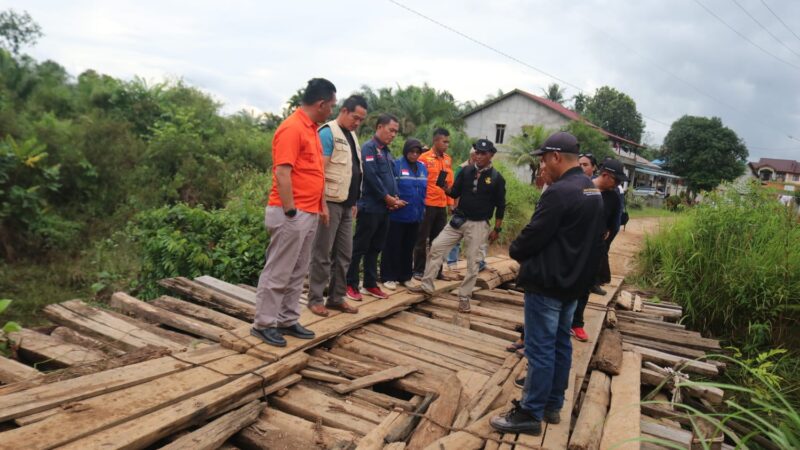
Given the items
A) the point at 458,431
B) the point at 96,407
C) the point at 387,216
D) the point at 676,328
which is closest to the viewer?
the point at 96,407

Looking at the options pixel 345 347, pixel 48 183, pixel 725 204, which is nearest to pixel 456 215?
pixel 345 347

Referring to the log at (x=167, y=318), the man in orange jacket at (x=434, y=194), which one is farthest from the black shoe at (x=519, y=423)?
the man in orange jacket at (x=434, y=194)

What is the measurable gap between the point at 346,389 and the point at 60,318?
2616 millimetres

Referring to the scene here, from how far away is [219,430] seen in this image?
2598mm

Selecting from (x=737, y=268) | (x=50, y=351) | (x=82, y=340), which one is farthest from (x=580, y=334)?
(x=50, y=351)

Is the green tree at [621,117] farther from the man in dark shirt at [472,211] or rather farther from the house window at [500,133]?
the man in dark shirt at [472,211]

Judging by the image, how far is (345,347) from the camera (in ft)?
13.2

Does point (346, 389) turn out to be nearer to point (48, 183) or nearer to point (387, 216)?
point (387, 216)

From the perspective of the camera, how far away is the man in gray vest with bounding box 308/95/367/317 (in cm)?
414

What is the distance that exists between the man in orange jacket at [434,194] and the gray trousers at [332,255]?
1937 millimetres

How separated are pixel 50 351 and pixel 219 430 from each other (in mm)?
1795

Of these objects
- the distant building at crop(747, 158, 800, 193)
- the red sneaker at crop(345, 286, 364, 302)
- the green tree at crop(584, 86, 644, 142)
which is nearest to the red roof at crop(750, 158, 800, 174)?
the distant building at crop(747, 158, 800, 193)

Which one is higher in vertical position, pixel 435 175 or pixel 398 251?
pixel 435 175

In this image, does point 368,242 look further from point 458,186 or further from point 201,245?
point 201,245
